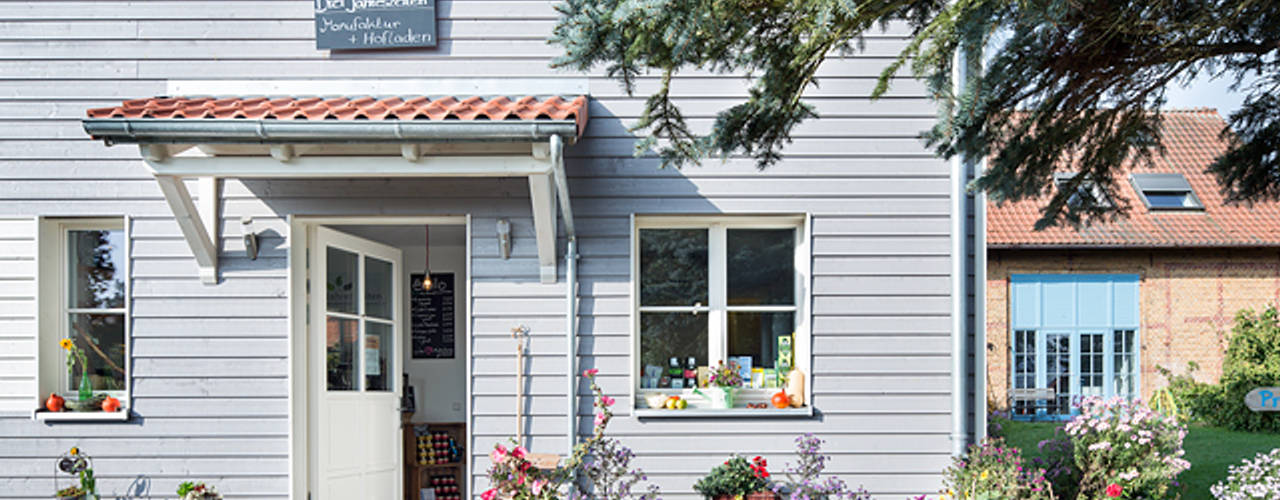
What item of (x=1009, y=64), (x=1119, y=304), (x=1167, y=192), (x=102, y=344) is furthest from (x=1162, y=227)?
(x=102, y=344)

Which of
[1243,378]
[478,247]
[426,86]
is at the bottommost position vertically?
[1243,378]

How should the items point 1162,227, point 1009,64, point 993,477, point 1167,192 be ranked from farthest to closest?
point 1167,192
point 1162,227
point 993,477
point 1009,64

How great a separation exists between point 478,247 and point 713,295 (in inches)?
54.0

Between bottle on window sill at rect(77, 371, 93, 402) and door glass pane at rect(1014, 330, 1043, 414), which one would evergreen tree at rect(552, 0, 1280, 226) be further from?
door glass pane at rect(1014, 330, 1043, 414)

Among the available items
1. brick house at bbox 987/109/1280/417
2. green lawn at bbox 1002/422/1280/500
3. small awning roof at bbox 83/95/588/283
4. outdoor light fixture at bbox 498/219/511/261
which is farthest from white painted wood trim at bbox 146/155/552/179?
brick house at bbox 987/109/1280/417

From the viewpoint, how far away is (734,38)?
314 cm

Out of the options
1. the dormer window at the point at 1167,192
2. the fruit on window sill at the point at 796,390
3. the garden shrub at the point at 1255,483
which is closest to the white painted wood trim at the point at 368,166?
the fruit on window sill at the point at 796,390

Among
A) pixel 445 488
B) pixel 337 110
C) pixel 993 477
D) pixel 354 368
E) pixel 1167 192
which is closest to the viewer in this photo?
pixel 337 110

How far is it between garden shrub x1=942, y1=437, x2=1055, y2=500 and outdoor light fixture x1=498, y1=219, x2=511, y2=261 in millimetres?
2688

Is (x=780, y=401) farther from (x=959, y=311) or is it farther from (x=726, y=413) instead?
(x=959, y=311)

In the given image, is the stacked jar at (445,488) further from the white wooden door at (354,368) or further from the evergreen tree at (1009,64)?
the evergreen tree at (1009,64)

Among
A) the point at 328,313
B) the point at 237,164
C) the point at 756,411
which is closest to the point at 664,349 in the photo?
the point at 756,411

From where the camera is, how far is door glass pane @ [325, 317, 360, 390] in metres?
5.56

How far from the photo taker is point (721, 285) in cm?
551
